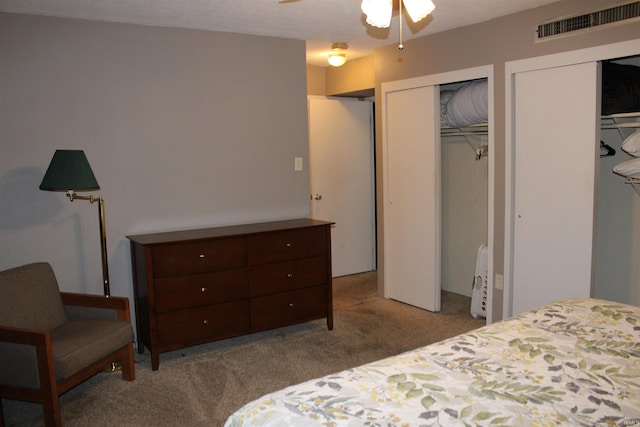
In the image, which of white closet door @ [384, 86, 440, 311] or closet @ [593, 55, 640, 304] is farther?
white closet door @ [384, 86, 440, 311]

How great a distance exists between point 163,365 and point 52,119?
1.85 meters

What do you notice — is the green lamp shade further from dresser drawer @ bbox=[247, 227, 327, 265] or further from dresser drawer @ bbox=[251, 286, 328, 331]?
dresser drawer @ bbox=[251, 286, 328, 331]

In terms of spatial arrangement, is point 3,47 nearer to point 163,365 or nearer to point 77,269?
point 77,269

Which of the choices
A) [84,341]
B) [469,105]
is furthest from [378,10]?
[84,341]

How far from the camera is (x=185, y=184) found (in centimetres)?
399

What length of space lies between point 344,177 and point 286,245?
2050mm

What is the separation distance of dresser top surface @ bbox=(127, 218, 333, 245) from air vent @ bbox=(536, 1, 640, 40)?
2.10 meters

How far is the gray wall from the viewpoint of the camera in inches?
135

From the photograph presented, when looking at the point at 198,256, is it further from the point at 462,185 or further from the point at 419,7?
the point at 462,185

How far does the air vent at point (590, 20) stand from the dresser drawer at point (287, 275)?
90.7 inches

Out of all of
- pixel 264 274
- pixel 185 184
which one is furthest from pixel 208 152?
pixel 264 274

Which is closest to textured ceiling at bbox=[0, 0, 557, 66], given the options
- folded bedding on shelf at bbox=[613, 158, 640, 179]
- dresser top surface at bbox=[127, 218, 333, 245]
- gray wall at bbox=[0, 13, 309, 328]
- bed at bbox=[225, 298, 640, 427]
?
gray wall at bbox=[0, 13, 309, 328]

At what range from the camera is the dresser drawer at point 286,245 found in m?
3.79

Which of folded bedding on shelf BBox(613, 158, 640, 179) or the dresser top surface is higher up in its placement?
folded bedding on shelf BBox(613, 158, 640, 179)
